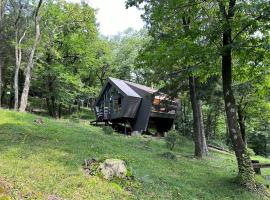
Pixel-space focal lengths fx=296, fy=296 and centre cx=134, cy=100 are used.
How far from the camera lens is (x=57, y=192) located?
6602 millimetres

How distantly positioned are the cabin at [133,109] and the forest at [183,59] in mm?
3465

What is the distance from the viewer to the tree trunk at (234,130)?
10.1 m

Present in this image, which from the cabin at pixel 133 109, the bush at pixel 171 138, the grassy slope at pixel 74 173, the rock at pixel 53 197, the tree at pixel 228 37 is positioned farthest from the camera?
the cabin at pixel 133 109

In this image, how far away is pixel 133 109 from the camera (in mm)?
27047

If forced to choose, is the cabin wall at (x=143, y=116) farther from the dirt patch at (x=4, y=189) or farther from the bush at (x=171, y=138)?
the dirt patch at (x=4, y=189)

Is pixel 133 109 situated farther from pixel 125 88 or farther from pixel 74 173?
pixel 74 173

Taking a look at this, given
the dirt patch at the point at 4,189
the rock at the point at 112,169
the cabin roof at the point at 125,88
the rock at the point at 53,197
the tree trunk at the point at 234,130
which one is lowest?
the rock at the point at 53,197

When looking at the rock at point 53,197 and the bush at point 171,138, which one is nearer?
the rock at point 53,197

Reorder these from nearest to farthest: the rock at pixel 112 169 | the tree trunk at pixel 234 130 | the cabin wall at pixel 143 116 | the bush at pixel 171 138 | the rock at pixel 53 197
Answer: the rock at pixel 53 197 → the rock at pixel 112 169 → the tree trunk at pixel 234 130 → the bush at pixel 171 138 → the cabin wall at pixel 143 116

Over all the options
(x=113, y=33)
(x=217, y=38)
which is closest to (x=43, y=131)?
(x=217, y=38)

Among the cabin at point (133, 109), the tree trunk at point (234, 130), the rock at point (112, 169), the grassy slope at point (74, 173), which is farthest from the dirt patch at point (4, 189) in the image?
the cabin at point (133, 109)

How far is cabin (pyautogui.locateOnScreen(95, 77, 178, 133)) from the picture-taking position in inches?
1048

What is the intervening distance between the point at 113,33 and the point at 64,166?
2461 inches

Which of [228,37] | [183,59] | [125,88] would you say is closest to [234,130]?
[183,59]
